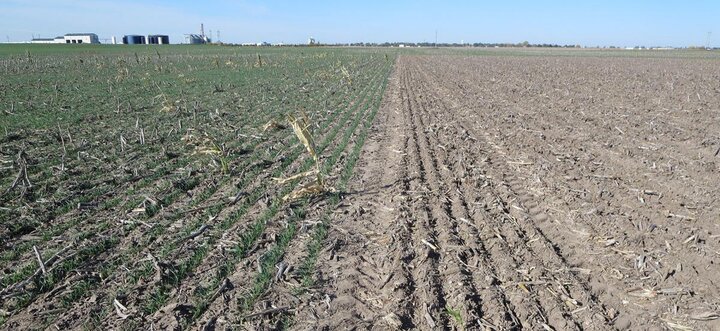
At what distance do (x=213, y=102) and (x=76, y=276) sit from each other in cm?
1265

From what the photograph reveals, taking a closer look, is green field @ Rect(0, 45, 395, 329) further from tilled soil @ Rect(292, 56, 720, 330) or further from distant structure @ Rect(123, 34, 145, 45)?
distant structure @ Rect(123, 34, 145, 45)

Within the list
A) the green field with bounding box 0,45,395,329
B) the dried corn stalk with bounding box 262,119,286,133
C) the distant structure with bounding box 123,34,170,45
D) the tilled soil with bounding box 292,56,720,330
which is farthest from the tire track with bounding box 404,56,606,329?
the distant structure with bounding box 123,34,170,45

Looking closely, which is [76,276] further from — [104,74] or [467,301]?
[104,74]

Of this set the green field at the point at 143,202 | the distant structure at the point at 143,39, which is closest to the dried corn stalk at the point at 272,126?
the green field at the point at 143,202

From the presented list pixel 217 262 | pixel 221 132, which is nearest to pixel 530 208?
pixel 217 262

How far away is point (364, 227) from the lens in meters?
5.86

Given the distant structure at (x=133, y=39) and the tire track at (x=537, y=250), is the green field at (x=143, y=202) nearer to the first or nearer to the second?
the tire track at (x=537, y=250)

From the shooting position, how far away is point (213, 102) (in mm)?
16453

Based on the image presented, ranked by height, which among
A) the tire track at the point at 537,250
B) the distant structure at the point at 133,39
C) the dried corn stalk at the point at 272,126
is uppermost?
the distant structure at the point at 133,39

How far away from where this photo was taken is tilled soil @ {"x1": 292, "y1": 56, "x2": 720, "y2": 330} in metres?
3.98

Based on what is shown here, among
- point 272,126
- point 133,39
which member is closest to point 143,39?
point 133,39

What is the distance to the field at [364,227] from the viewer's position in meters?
4.03

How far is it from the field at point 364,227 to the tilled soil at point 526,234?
2cm

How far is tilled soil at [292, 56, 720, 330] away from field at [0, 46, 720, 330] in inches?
1.0
